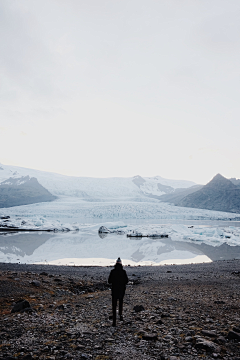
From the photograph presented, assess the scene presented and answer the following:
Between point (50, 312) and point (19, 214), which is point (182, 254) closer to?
point (50, 312)

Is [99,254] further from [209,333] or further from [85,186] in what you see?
[85,186]

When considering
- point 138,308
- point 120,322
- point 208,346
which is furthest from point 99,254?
point 208,346

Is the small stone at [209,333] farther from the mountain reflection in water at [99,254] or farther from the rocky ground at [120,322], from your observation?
the mountain reflection in water at [99,254]

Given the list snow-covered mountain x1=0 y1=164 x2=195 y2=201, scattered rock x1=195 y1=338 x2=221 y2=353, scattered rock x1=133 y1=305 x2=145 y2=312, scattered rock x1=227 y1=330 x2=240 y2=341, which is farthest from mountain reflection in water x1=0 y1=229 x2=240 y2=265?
snow-covered mountain x1=0 y1=164 x2=195 y2=201

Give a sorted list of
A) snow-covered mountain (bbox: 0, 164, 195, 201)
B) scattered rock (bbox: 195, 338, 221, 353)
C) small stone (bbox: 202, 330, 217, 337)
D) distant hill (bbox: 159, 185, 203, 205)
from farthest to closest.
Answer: distant hill (bbox: 159, 185, 203, 205) < snow-covered mountain (bbox: 0, 164, 195, 201) < small stone (bbox: 202, 330, 217, 337) < scattered rock (bbox: 195, 338, 221, 353)

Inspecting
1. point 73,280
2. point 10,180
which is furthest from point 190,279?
point 10,180

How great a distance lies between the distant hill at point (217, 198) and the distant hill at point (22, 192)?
3997 centimetres

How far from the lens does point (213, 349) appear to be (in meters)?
2.92

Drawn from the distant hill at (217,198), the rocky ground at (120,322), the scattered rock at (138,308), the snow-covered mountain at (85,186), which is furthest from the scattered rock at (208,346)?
the distant hill at (217,198)

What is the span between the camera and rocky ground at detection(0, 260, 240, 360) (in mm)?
2938

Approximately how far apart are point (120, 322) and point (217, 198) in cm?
7206

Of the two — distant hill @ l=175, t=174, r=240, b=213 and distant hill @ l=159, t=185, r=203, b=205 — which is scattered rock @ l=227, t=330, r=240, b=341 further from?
distant hill @ l=159, t=185, r=203, b=205

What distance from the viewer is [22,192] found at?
2766 inches

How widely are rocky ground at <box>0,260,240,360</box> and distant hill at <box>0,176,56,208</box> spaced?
56.4m
